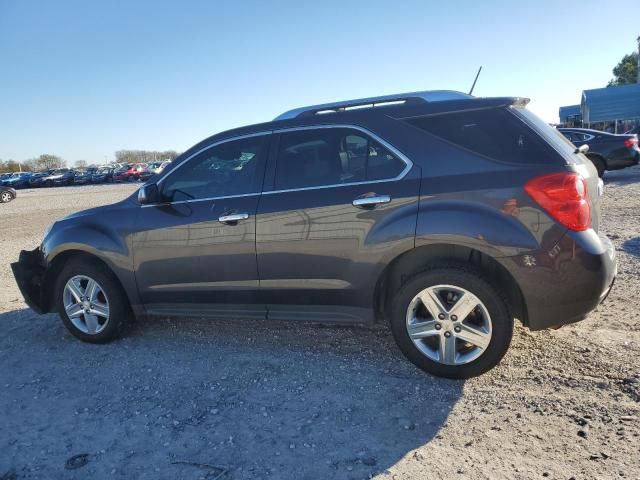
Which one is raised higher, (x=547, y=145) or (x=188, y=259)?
(x=547, y=145)

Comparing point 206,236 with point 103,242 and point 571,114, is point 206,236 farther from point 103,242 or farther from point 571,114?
point 571,114

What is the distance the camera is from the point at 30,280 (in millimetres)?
4727

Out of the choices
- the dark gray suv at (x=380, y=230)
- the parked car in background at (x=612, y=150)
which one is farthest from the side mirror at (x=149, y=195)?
the parked car in background at (x=612, y=150)

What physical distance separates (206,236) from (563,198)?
2.55m

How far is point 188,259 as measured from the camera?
4035mm

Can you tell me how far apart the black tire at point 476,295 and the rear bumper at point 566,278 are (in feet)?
0.63

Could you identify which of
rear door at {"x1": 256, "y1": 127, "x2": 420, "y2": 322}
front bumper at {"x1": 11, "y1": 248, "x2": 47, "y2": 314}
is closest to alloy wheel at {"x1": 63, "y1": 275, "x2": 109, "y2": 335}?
front bumper at {"x1": 11, "y1": 248, "x2": 47, "y2": 314}

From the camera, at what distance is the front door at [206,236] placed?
3.86 m

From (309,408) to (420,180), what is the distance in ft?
5.42

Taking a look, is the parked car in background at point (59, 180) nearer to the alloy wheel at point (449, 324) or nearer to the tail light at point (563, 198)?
the alloy wheel at point (449, 324)

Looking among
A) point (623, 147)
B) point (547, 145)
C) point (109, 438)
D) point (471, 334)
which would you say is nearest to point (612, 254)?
point (547, 145)

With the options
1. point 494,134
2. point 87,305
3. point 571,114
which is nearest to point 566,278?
point 494,134

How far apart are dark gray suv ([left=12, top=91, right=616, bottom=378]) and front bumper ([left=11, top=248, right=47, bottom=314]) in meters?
0.59

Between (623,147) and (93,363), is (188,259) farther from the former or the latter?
(623,147)
